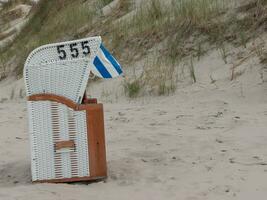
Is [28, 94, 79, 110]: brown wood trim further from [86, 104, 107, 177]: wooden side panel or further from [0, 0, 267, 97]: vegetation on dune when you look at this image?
[0, 0, 267, 97]: vegetation on dune

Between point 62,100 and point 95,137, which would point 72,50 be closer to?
point 62,100

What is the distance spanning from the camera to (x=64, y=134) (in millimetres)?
4586

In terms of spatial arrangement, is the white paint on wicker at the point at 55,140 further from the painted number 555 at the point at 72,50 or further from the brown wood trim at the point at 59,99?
the painted number 555 at the point at 72,50

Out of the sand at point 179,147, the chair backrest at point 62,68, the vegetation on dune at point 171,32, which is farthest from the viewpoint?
the vegetation on dune at point 171,32

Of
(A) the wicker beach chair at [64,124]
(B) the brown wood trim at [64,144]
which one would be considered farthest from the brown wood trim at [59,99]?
(B) the brown wood trim at [64,144]

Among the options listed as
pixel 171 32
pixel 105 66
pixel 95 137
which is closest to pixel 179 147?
pixel 95 137

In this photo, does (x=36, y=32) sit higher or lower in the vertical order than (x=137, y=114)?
higher

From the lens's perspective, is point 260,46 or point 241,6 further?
point 241,6

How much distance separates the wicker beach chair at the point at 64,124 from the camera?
15.0 ft

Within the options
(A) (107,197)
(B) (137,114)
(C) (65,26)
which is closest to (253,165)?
(A) (107,197)

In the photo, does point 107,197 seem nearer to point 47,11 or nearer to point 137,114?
point 137,114

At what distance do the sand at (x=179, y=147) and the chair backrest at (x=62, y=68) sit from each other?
672 millimetres

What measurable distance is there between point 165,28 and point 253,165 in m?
6.37

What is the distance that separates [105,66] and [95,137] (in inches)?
20.1
